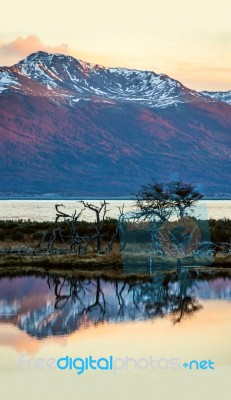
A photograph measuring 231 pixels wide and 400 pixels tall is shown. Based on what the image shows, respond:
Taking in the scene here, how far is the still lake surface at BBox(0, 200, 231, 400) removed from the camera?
63.0 ft

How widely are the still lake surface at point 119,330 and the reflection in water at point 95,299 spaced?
3 centimetres

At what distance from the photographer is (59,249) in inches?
1779

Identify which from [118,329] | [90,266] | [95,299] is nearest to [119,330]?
[118,329]

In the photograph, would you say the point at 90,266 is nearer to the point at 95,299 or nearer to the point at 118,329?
the point at 95,299

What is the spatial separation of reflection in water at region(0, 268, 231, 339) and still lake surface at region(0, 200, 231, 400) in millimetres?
31

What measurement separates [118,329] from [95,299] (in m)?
6.09

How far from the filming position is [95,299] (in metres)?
32.2

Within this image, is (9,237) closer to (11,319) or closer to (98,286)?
(98,286)

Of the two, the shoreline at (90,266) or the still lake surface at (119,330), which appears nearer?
the still lake surface at (119,330)

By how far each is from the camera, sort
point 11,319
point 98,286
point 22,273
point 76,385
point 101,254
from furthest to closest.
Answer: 1. point 101,254
2. point 22,273
3. point 98,286
4. point 11,319
5. point 76,385

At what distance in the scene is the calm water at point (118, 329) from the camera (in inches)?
756

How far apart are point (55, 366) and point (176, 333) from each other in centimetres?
553

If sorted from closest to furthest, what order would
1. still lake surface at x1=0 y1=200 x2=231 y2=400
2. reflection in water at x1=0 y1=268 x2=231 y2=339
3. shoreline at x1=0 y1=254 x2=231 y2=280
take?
still lake surface at x1=0 y1=200 x2=231 y2=400 < reflection in water at x1=0 y1=268 x2=231 y2=339 < shoreline at x1=0 y1=254 x2=231 y2=280

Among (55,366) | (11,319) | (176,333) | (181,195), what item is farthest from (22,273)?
(181,195)
